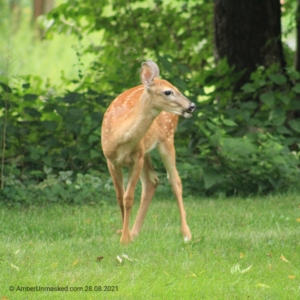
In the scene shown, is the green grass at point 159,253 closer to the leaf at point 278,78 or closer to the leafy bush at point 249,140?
the leafy bush at point 249,140

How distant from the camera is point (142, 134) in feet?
21.5

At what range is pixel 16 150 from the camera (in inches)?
378

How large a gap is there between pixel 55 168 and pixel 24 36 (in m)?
12.0

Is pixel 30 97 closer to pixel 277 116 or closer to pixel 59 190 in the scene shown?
pixel 59 190

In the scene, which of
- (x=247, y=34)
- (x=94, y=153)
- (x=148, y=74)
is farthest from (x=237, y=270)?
(x=247, y=34)

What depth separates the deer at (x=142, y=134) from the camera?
644 cm

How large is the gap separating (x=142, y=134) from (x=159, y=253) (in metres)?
1.00

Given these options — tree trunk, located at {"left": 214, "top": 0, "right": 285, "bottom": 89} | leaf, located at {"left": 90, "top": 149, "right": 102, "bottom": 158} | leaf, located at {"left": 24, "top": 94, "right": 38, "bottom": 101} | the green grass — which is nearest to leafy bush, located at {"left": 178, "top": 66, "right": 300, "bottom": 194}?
tree trunk, located at {"left": 214, "top": 0, "right": 285, "bottom": 89}

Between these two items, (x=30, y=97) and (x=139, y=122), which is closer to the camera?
(x=139, y=122)

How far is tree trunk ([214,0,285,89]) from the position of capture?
34.8 feet

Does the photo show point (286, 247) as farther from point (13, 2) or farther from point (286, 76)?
point (13, 2)

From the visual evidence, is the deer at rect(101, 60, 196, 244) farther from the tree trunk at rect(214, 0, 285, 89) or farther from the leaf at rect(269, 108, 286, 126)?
the tree trunk at rect(214, 0, 285, 89)

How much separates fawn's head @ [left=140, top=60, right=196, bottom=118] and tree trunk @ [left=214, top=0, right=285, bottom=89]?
14.2ft

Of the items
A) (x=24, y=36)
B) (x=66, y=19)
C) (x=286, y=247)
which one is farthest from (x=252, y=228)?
(x=24, y=36)
